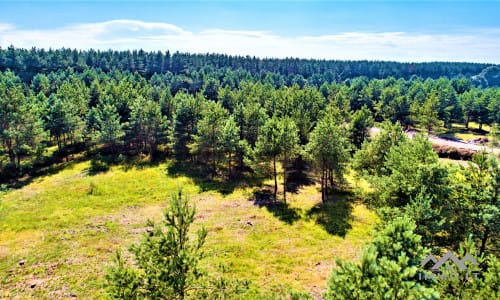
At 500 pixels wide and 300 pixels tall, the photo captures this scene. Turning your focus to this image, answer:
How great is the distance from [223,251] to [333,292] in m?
19.5

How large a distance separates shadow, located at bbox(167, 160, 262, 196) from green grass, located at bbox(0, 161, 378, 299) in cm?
138

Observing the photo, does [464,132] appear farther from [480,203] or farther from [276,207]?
[480,203]

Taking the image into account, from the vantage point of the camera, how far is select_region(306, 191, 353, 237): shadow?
110 ft

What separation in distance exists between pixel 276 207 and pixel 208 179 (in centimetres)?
1512

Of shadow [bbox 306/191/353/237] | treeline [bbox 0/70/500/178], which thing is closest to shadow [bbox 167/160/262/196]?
treeline [bbox 0/70/500/178]

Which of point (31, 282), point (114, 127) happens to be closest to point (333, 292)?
point (31, 282)

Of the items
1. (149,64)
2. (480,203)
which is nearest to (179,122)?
(480,203)

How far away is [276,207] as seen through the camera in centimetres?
3891

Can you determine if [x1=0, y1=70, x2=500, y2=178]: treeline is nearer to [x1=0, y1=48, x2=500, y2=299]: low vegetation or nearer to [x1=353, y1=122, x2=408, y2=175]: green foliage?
[x1=0, y1=48, x2=500, y2=299]: low vegetation

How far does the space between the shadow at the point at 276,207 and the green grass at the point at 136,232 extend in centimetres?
27

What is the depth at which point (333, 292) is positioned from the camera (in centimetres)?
1098

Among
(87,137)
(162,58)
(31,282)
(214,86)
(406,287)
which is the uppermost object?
(162,58)

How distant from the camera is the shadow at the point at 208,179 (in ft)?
151

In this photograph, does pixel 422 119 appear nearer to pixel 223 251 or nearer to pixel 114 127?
pixel 223 251
